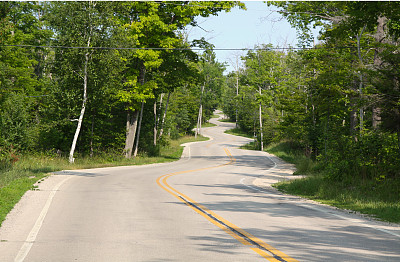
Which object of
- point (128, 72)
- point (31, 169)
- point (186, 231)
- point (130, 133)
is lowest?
point (31, 169)

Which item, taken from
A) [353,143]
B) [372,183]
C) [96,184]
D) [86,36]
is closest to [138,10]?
[86,36]

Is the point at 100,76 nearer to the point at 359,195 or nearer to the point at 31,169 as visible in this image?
the point at 31,169

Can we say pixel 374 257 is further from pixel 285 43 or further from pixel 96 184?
pixel 285 43

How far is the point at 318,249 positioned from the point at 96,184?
41.0ft

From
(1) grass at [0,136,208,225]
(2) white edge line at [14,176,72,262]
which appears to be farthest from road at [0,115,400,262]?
Answer: (1) grass at [0,136,208,225]

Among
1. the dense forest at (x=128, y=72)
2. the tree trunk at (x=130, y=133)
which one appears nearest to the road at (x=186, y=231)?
the dense forest at (x=128, y=72)

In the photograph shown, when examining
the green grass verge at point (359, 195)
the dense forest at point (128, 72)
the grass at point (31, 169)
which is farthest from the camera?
the dense forest at point (128, 72)

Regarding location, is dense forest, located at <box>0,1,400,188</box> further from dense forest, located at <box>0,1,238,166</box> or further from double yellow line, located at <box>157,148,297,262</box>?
double yellow line, located at <box>157,148,297,262</box>

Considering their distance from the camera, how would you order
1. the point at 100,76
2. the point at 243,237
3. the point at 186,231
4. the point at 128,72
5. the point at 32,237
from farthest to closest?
the point at 128,72 → the point at 100,76 → the point at 186,231 → the point at 32,237 → the point at 243,237

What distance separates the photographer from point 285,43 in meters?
56.5

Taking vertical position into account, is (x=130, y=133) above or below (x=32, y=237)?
above

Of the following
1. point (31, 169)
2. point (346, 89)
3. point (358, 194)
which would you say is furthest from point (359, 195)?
point (346, 89)

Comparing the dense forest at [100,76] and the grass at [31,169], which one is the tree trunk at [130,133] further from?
the grass at [31,169]

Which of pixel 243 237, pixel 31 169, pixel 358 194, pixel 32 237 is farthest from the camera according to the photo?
pixel 31 169
